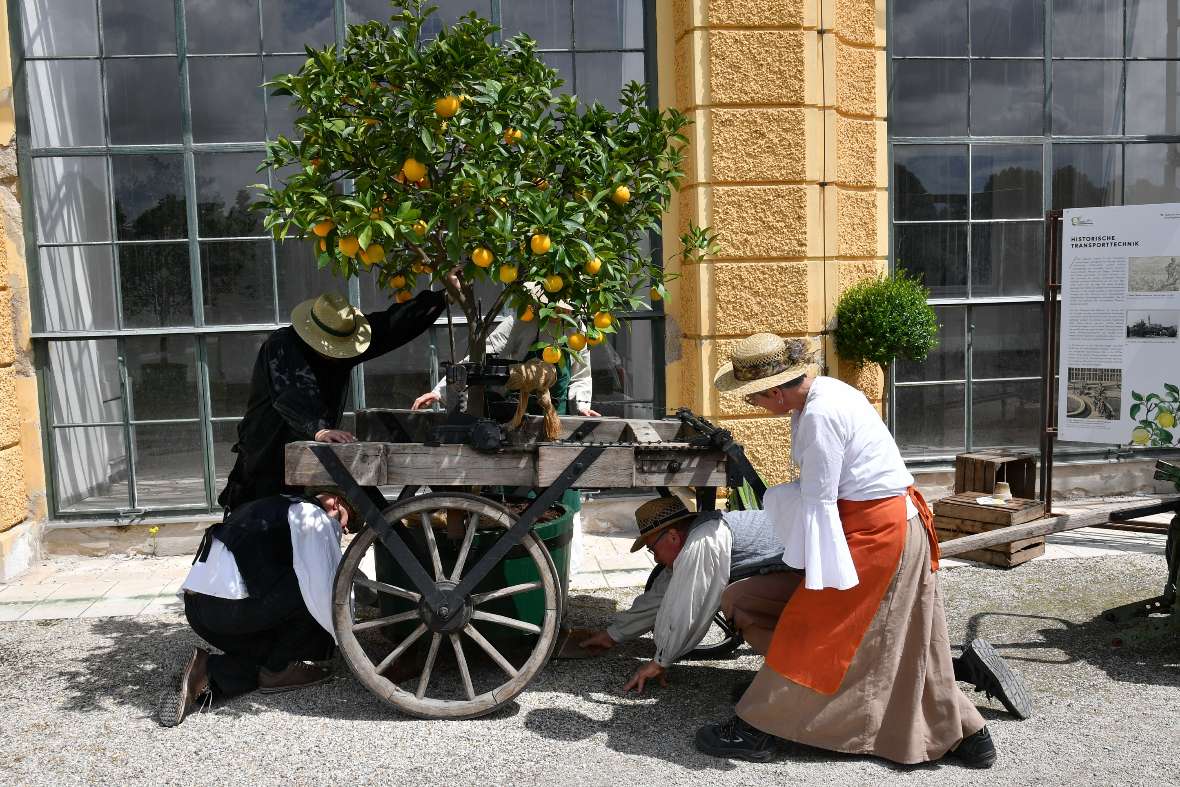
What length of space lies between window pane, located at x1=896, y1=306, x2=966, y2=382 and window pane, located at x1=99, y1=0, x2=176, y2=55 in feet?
17.2

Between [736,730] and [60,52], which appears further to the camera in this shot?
[60,52]

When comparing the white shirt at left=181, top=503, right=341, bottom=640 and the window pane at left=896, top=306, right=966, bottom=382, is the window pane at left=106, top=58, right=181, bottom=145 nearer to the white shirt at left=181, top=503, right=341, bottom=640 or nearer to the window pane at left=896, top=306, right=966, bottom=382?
the white shirt at left=181, top=503, right=341, bottom=640

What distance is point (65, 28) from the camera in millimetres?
6027

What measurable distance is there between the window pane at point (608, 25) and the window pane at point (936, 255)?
223 centimetres

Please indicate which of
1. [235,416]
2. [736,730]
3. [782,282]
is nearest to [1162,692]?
[736,730]

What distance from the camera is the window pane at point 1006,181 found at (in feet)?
22.6

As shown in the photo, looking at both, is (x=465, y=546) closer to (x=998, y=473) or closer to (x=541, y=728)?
(x=541, y=728)

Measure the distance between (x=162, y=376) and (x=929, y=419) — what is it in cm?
513

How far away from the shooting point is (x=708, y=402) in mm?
6172

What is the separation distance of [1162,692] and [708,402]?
9.77 feet

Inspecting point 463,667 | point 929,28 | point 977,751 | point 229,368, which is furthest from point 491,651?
point 929,28

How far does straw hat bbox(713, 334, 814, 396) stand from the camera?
333cm

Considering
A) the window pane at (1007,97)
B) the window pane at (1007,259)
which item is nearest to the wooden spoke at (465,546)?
the window pane at (1007,259)

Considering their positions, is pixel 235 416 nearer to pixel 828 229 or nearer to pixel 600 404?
pixel 600 404
